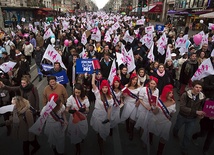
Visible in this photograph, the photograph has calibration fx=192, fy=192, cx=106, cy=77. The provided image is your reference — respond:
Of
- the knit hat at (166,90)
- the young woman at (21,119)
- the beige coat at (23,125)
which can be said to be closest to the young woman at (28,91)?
the young woman at (21,119)

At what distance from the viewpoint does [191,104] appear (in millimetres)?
3840

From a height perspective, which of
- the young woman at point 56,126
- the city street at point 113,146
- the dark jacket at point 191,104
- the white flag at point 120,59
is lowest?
the city street at point 113,146

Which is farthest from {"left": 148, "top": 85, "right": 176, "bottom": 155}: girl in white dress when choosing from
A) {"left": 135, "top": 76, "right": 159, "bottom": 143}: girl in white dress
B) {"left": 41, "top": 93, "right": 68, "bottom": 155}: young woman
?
{"left": 41, "top": 93, "right": 68, "bottom": 155}: young woman

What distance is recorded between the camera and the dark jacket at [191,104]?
12.5 ft

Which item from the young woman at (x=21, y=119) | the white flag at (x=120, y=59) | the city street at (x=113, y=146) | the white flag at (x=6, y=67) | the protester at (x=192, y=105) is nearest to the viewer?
the young woman at (x=21, y=119)

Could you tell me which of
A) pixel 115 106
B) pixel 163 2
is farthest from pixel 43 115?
pixel 163 2

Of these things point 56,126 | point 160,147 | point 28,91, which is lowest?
point 160,147

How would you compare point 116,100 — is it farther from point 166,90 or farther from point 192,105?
point 192,105

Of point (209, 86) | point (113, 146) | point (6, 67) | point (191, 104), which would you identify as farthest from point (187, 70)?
point (6, 67)

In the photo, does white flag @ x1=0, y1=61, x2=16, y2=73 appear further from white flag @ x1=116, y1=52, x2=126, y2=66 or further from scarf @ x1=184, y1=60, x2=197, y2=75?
scarf @ x1=184, y1=60, x2=197, y2=75

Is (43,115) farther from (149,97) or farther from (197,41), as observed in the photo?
(197,41)

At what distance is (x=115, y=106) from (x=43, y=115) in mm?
1656

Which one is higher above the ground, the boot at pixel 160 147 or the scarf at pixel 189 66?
the scarf at pixel 189 66

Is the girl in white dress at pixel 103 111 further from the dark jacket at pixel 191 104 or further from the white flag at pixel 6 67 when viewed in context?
the white flag at pixel 6 67
